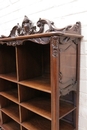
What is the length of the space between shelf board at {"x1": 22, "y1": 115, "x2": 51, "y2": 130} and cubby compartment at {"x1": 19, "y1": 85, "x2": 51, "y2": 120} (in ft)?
0.75

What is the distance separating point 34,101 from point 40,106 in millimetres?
142

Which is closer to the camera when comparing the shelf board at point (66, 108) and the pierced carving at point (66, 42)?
the pierced carving at point (66, 42)

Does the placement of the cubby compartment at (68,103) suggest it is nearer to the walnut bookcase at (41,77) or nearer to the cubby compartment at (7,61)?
the walnut bookcase at (41,77)

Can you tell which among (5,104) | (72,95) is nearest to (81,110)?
(72,95)

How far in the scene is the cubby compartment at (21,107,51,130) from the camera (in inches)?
56.0

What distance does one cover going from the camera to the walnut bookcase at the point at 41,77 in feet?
3.46

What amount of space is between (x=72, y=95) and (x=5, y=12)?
5.56 feet

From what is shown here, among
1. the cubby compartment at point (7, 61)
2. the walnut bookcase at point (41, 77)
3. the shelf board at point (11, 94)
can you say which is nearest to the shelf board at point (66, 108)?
the walnut bookcase at point (41, 77)

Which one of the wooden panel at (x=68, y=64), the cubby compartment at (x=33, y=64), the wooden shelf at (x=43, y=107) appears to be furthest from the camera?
the cubby compartment at (x=33, y=64)

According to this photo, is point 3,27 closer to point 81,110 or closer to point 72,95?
point 72,95

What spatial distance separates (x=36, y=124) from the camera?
4.84 feet

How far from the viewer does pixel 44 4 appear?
1.56 metres

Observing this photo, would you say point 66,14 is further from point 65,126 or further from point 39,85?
point 65,126

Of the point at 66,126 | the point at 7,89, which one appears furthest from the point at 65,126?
the point at 7,89
